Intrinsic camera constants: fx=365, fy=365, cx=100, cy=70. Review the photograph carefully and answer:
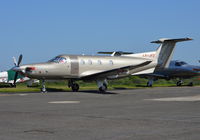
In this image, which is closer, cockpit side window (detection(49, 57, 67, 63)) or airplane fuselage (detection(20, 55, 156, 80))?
airplane fuselage (detection(20, 55, 156, 80))

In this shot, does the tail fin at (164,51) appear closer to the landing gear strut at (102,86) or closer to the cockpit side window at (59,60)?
the landing gear strut at (102,86)

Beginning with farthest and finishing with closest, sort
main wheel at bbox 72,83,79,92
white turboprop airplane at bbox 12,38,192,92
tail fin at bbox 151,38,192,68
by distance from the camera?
tail fin at bbox 151,38,192,68 → main wheel at bbox 72,83,79,92 → white turboprop airplane at bbox 12,38,192,92

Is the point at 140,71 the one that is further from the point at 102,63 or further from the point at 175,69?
the point at 175,69

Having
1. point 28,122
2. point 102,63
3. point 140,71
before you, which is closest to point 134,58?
point 140,71

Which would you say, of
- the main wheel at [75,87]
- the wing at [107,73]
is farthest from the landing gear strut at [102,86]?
the main wheel at [75,87]

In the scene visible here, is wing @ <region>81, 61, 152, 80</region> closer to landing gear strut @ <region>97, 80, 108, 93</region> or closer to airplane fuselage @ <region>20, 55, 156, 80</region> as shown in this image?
airplane fuselage @ <region>20, 55, 156, 80</region>

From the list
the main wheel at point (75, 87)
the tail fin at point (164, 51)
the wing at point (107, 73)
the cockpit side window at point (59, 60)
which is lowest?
the main wheel at point (75, 87)

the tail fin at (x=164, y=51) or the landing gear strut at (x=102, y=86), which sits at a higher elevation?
the tail fin at (x=164, y=51)

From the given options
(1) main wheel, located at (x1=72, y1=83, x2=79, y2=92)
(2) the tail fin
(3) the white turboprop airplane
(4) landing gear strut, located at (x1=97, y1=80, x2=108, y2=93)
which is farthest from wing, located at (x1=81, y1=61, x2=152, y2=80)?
(2) the tail fin

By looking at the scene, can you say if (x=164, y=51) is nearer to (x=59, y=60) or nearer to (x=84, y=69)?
(x=84, y=69)

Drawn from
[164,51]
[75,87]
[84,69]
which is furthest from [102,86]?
[164,51]

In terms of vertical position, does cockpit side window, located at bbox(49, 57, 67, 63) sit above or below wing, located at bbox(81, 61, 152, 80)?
above

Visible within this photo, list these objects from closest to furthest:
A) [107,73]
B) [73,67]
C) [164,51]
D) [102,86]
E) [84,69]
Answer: [107,73] < [102,86] < [73,67] < [84,69] < [164,51]

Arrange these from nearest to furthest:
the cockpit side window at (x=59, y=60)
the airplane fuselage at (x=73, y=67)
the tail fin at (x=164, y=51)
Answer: the airplane fuselage at (x=73, y=67), the cockpit side window at (x=59, y=60), the tail fin at (x=164, y=51)
